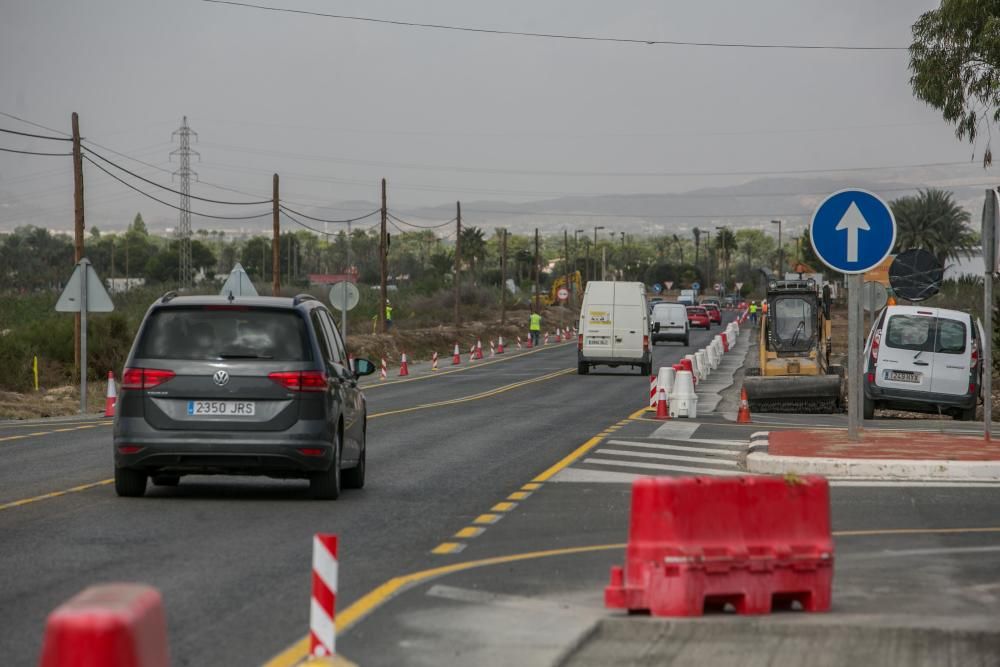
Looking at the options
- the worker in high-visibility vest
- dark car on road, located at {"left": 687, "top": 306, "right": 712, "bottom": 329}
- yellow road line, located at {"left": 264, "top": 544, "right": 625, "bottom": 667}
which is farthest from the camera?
dark car on road, located at {"left": 687, "top": 306, "right": 712, "bottom": 329}

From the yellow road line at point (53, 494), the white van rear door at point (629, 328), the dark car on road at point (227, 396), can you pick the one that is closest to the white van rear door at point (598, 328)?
the white van rear door at point (629, 328)

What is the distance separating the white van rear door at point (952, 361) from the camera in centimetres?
2867

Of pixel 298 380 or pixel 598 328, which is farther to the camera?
pixel 598 328

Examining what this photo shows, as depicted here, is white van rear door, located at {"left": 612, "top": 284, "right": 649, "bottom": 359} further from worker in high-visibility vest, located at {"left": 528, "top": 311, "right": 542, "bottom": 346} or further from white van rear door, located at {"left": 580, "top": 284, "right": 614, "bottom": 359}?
worker in high-visibility vest, located at {"left": 528, "top": 311, "right": 542, "bottom": 346}

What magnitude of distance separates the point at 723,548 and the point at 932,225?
116m

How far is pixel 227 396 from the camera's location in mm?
13922

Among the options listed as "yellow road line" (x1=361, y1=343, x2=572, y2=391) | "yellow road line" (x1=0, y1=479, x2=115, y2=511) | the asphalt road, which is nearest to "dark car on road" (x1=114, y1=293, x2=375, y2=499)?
the asphalt road

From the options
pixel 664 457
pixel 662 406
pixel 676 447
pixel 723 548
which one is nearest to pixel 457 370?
pixel 662 406

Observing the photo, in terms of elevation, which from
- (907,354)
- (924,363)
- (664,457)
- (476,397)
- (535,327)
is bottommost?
(535,327)

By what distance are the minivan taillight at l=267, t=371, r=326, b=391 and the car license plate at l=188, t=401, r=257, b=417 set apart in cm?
30

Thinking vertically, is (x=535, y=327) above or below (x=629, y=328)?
below

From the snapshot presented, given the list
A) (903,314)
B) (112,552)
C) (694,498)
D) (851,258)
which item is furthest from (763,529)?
(903,314)

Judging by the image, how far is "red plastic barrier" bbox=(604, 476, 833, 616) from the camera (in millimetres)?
8617

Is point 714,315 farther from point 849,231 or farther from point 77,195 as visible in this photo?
point 849,231
